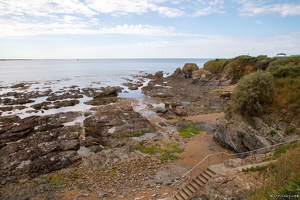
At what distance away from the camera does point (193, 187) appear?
1435 cm

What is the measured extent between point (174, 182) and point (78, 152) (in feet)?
40.6

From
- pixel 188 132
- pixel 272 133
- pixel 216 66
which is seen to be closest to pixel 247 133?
pixel 272 133

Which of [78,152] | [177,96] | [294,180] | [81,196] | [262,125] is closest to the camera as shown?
[294,180]

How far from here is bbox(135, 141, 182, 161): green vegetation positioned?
2188 cm

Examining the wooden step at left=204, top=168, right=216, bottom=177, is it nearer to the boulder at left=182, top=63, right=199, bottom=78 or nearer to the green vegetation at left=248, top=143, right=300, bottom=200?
the green vegetation at left=248, top=143, right=300, bottom=200

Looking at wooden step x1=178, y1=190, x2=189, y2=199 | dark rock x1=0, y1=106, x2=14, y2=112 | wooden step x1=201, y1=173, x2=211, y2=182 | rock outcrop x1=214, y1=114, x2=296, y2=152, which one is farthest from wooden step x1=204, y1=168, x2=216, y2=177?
dark rock x1=0, y1=106, x2=14, y2=112

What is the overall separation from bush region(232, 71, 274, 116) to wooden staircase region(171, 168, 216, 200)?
8.80m

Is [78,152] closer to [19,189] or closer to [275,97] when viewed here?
[19,189]

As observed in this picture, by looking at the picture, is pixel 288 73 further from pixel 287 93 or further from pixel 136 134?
pixel 136 134

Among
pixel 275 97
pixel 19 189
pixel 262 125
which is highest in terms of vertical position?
pixel 275 97

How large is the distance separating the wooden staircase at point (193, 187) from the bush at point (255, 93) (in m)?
8.80

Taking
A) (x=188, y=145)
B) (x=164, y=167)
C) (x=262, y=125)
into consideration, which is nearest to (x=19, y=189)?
(x=164, y=167)

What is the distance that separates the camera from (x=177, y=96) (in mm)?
52938

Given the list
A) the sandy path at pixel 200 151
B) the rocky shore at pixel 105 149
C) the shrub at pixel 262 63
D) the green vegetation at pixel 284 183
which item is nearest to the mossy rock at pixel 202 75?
the shrub at pixel 262 63
